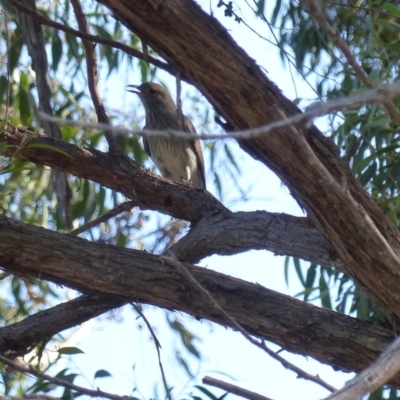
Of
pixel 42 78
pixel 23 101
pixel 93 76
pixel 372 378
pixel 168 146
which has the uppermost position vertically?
pixel 168 146

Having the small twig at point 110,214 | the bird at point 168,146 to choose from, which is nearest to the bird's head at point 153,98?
the bird at point 168,146

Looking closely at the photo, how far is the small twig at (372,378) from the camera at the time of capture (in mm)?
1401

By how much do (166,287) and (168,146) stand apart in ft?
10.5

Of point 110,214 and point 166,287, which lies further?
point 110,214

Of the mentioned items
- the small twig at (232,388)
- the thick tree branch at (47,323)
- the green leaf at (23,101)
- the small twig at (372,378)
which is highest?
the green leaf at (23,101)

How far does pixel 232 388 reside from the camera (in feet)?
4.79

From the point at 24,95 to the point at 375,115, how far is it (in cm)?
157

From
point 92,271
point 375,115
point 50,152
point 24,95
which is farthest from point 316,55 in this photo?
point 92,271

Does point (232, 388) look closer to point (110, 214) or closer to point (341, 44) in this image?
point (341, 44)

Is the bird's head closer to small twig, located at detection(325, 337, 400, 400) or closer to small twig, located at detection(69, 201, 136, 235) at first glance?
small twig, located at detection(69, 201, 136, 235)

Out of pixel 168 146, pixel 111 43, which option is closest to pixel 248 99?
pixel 111 43

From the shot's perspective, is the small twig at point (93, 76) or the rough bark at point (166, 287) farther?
the small twig at point (93, 76)

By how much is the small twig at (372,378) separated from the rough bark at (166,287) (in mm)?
862

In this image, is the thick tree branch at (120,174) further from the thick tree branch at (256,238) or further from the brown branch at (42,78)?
the brown branch at (42,78)
